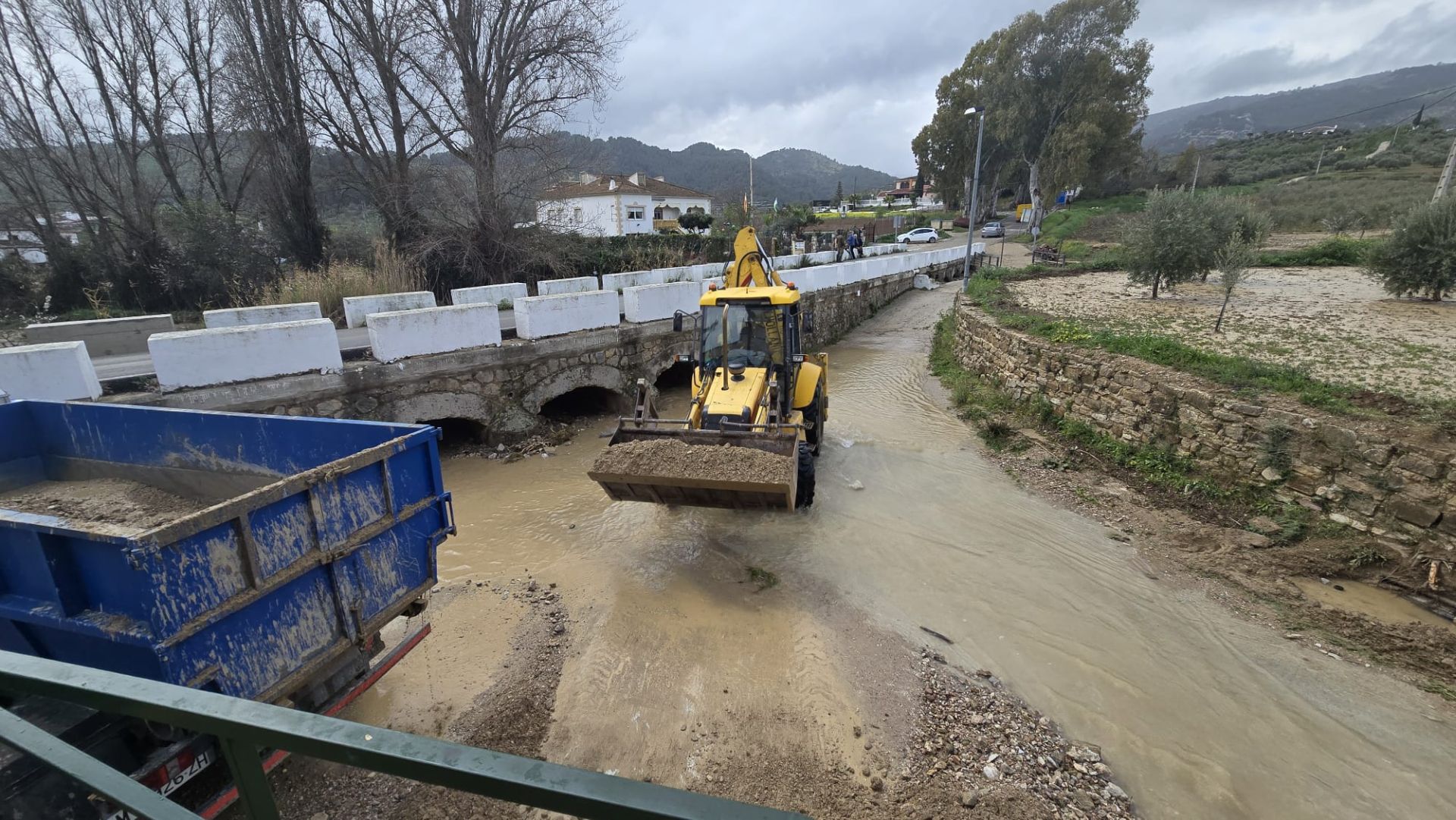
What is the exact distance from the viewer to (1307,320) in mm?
10219

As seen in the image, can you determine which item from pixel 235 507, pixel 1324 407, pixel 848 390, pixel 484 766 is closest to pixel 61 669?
pixel 484 766

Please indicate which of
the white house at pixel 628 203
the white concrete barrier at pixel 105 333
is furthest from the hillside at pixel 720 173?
the white concrete barrier at pixel 105 333

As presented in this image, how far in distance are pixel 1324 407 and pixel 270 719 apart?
873cm

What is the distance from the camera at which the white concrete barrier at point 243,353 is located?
6.61m

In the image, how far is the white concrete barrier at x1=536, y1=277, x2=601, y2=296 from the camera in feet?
43.2

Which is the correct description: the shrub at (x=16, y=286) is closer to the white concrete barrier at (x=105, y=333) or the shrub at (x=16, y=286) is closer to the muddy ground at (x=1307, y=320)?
the white concrete barrier at (x=105, y=333)

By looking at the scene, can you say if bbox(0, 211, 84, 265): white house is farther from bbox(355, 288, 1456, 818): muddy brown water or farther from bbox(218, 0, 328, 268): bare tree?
bbox(355, 288, 1456, 818): muddy brown water

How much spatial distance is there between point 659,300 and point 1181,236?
12006 millimetres

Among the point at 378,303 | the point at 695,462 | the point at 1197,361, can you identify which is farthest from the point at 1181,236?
the point at 378,303

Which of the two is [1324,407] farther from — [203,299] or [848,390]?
[203,299]

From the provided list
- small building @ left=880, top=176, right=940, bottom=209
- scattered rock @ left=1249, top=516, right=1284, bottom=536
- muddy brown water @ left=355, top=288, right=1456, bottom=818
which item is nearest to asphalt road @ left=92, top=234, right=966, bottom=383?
muddy brown water @ left=355, top=288, right=1456, bottom=818

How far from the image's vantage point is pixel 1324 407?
6.19 m

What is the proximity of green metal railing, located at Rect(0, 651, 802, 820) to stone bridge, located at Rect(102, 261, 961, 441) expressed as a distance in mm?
7237

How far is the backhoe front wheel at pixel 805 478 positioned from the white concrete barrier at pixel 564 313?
540cm
